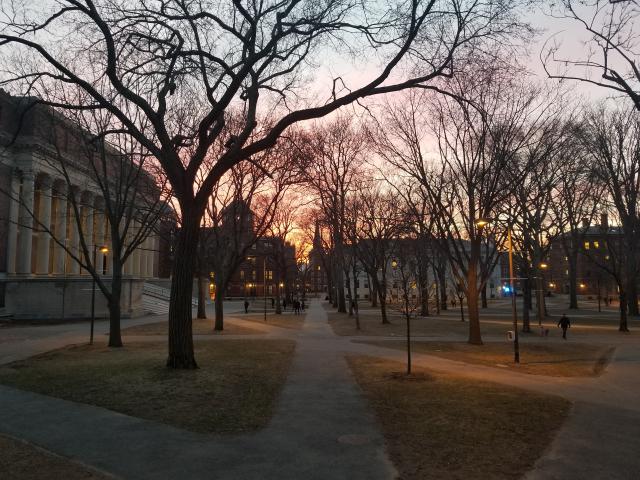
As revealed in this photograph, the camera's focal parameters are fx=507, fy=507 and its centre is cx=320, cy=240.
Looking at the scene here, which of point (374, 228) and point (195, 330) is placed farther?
Answer: point (374, 228)

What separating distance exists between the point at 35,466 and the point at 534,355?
18059 millimetres

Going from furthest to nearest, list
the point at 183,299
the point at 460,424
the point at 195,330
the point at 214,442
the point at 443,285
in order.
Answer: the point at 443,285, the point at 195,330, the point at 183,299, the point at 460,424, the point at 214,442

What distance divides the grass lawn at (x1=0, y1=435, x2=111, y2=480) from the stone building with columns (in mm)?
25137

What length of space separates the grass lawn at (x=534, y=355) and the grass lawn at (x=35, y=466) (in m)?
13.3

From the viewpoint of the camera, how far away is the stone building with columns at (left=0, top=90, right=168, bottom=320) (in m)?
36.0

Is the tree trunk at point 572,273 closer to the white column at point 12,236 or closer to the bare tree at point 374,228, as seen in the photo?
the bare tree at point 374,228

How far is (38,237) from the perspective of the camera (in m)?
43.5

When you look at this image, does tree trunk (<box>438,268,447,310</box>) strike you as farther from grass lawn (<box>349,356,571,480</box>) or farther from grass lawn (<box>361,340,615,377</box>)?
grass lawn (<box>349,356,571,480</box>)

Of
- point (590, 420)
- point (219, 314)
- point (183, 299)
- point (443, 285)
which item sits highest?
point (443, 285)

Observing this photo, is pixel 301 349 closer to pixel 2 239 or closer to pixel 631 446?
pixel 631 446

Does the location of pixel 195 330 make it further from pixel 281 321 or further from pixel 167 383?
pixel 167 383

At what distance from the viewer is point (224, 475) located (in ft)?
19.8

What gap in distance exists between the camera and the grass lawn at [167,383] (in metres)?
8.99

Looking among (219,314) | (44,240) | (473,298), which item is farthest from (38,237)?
(473,298)
